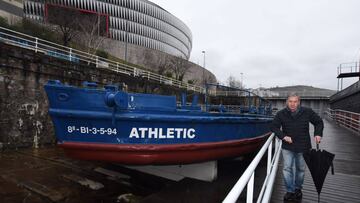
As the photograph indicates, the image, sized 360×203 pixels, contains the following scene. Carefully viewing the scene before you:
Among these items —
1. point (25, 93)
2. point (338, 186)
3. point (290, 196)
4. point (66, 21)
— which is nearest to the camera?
point (290, 196)

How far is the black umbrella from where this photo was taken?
379cm

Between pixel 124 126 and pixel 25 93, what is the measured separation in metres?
9.31

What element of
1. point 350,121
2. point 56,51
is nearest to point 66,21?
point 56,51

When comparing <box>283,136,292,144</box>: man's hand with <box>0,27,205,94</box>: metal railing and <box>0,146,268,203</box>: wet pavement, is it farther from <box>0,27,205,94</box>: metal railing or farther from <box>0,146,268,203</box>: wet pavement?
<box>0,27,205,94</box>: metal railing

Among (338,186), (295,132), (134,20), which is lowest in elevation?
(338,186)

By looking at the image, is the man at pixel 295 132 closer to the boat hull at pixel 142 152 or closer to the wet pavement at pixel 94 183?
the wet pavement at pixel 94 183

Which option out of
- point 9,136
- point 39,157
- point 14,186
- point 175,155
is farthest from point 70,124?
point 9,136

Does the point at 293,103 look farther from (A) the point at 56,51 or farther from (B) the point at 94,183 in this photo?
(A) the point at 56,51

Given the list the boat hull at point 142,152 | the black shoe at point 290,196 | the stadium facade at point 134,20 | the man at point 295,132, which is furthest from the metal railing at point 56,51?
the stadium facade at point 134,20

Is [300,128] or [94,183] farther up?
[300,128]

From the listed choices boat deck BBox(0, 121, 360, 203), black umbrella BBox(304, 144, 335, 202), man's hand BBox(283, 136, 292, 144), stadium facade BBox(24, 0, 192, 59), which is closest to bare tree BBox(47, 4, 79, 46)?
stadium facade BBox(24, 0, 192, 59)

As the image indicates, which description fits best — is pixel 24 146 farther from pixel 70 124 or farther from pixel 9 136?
pixel 70 124

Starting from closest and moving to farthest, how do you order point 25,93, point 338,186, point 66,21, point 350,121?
point 338,186
point 25,93
point 350,121
point 66,21

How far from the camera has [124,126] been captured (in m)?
5.03
